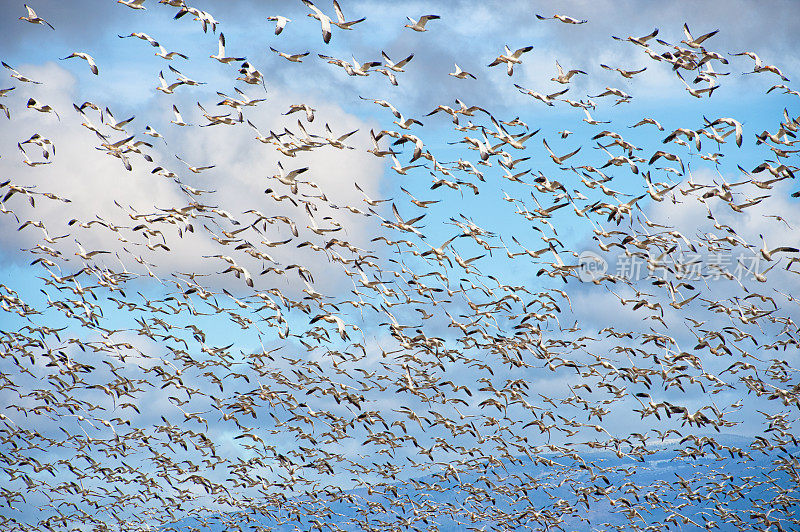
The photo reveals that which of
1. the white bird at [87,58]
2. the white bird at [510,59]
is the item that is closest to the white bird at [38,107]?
the white bird at [87,58]

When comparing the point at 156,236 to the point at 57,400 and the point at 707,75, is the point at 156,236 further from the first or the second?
the point at 707,75

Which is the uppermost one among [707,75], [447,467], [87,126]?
[707,75]

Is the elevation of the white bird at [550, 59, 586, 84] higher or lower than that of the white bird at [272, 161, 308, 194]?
higher

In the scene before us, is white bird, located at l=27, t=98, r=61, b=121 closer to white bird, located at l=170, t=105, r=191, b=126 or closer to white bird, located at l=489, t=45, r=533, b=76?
white bird, located at l=170, t=105, r=191, b=126

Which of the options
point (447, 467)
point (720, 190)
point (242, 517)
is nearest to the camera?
point (720, 190)

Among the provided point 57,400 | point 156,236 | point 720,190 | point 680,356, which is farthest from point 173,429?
point 720,190

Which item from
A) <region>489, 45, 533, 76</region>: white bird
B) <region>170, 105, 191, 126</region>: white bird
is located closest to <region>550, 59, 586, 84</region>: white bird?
<region>489, 45, 533, 76</region>: white bird

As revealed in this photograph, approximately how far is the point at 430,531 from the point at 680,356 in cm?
3155

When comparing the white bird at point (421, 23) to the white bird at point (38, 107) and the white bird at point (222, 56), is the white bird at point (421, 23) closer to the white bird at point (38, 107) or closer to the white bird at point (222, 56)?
the white bird at point (222, 56)

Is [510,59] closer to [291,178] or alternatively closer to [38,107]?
[291,178]

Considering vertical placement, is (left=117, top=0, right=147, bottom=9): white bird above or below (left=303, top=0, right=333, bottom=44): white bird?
above

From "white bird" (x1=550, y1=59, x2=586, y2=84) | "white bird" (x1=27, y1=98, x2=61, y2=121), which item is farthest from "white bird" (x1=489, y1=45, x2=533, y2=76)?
"white bird" (x1=27, y1=98, x2=61, y2=121)

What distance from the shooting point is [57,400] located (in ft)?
176

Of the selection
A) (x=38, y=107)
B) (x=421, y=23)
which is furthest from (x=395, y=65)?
(x=38, y=107)
